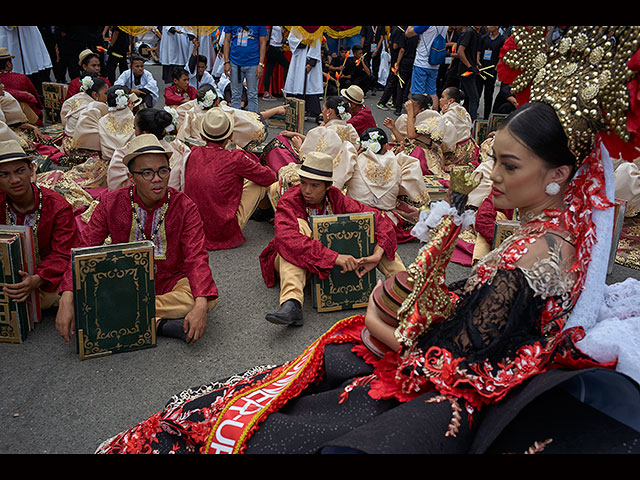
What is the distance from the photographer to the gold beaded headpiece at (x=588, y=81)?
4.71 ft

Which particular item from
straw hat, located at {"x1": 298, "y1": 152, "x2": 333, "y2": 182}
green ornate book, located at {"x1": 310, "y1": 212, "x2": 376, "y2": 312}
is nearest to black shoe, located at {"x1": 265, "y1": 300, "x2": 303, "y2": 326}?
green ornate book, located at {"x1": 310, "y1": 212, "x2": 376, "y2": 312}

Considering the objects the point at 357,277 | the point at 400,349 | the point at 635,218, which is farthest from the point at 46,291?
the point at 635,218

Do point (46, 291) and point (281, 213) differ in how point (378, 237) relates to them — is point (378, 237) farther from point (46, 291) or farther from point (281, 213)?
point (46, 291)

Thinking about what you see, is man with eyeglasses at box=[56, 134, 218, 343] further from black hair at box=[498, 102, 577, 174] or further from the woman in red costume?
black hair at box=[498, 102, 577, 174]

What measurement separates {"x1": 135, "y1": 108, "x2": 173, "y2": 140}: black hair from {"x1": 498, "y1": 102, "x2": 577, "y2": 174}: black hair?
386 centimetres

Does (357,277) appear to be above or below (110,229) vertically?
below

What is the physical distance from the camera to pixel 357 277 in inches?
155

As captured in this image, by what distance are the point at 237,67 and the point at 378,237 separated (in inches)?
226

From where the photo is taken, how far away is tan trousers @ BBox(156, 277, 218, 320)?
3.45 metres

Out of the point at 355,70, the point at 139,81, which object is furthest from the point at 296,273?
the point at 355,70

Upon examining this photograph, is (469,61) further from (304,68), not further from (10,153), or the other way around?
(10,153)

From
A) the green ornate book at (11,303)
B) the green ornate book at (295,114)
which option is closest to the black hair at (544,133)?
the green ornate book at (11,303)

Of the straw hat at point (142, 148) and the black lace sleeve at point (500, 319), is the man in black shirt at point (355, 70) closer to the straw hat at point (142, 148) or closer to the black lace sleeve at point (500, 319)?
the straw hat at point (142, 148)

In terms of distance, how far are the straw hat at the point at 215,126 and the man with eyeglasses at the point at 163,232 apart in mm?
1458
